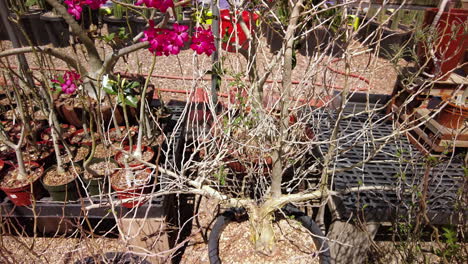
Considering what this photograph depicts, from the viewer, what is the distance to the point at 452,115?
8.46 ft

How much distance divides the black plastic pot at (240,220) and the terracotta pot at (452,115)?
1512mm

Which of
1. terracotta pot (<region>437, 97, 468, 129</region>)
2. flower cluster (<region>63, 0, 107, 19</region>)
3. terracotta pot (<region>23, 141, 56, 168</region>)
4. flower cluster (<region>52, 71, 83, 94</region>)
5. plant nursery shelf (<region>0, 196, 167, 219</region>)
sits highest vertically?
flower cluster (<region>63, 0, 107, 19</region>)

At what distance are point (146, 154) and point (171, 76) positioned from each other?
9.20 feet

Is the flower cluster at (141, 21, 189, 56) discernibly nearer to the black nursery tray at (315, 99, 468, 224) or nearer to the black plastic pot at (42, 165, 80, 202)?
the black nursery tray at (315, 99, 468, 224)

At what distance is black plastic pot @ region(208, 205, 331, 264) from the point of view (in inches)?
72.6

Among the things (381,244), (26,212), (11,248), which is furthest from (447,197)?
(11,248)

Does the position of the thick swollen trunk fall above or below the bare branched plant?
below

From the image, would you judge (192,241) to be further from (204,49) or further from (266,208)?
(204,49)

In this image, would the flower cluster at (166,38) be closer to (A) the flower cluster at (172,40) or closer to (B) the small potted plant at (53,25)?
(A) the flower cluster at (172,40)

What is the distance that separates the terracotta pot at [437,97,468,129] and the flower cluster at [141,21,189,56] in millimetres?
2209

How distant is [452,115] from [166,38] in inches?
95.4

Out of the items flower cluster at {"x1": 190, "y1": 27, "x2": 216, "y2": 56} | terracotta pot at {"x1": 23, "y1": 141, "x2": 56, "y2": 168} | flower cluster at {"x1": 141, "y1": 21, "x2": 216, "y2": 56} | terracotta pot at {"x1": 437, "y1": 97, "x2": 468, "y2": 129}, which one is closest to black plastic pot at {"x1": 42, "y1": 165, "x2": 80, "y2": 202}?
terracotta pot at {"x1": 23, "y1": 141, "x2": 56, "y2": 168}

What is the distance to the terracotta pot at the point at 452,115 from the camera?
8.34 feet

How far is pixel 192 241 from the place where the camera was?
95.3 inches
